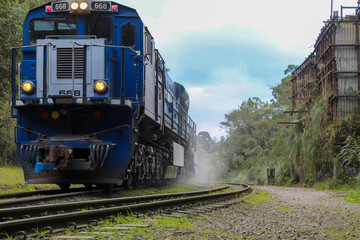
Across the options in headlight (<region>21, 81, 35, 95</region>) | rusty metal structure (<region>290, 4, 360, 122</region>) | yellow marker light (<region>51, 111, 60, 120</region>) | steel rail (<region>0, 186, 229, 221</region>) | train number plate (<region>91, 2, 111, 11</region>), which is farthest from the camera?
rusty metal structure (<region>290, 4, 360, 122</region>)

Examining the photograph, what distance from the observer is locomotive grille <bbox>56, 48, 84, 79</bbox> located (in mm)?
8773

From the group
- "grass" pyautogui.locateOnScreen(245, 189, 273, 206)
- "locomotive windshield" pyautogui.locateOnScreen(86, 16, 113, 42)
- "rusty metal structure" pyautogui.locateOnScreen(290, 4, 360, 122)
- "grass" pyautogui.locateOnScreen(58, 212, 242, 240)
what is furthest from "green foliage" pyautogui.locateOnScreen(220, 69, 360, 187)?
"grass" pyautogui.locateOnScreen(58, 212, 242, 240)

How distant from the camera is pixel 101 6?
9.32 metres

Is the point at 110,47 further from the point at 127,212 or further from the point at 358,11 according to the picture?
the point at 358,11

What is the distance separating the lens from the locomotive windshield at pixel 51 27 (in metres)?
9.38

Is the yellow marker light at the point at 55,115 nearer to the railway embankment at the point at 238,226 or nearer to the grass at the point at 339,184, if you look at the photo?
the railway embankment at the point at 238,226

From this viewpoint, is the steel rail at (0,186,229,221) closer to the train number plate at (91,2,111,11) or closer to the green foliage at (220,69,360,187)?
the train number plate at (91,2,111,11)

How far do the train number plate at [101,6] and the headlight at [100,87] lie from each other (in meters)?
1.86

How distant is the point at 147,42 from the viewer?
10.1 metres

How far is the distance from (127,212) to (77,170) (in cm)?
313

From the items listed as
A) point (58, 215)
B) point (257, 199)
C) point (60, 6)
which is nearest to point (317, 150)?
point (257, 199)

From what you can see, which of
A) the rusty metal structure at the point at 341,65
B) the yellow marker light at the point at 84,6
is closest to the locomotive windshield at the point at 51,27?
the yellow marker light at the point at 84,6

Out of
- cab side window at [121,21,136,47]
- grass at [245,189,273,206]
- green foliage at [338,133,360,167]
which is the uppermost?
cab side window at [121,21,136,47]

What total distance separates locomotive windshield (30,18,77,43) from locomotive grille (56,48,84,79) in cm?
72
